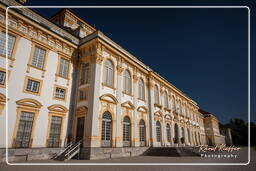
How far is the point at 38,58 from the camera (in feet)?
49.5

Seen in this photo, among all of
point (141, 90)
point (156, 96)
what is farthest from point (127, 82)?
point (156, 96)

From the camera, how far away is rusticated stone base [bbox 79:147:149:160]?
13.8m

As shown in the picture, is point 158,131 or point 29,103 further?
point 158,131

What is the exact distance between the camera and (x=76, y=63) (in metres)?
18.3

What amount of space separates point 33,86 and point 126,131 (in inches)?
427

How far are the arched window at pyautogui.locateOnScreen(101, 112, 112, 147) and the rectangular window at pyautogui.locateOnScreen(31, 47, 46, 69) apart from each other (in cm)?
776

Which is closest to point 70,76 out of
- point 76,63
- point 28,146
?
point 76,63

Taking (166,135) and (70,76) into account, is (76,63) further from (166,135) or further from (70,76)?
(166,135)

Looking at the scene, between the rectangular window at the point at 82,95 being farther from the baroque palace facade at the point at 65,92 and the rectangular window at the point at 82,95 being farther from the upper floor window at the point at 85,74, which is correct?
the upper floor window at the point at 85,74

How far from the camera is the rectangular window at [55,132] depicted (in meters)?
14.4

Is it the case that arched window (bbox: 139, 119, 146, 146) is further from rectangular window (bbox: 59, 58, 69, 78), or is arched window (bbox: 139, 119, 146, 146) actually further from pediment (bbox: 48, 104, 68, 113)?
rectangular window (bbox: 59, 58, 69, 78)

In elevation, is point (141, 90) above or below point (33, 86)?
above

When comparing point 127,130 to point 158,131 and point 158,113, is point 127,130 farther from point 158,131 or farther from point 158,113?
point 158,113

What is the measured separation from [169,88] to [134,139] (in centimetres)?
1662
